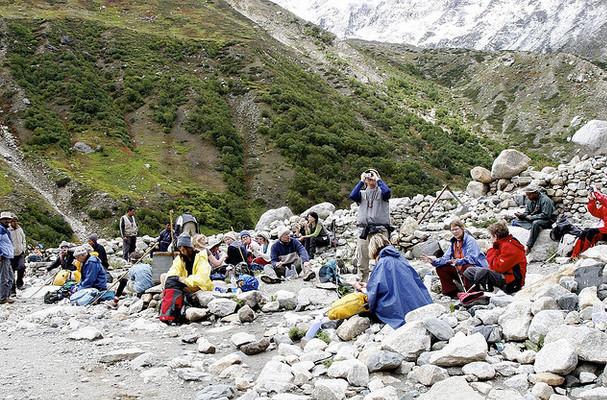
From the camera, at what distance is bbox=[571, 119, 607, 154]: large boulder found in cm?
1766

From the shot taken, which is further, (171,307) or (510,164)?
(510,164)

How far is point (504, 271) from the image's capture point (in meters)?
8.12

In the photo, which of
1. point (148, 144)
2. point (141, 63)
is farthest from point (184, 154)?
point (141, 63)

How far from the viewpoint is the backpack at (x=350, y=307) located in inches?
286

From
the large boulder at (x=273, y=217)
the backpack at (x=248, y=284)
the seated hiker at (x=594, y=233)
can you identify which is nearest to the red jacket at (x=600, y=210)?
the seated hiker at (x=594, y=233)

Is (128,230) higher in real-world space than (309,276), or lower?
lower

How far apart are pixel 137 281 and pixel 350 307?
19.9ft

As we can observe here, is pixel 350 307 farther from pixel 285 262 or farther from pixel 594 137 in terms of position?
pixel 594 137

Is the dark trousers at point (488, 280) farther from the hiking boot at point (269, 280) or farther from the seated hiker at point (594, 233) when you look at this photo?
the hiking boot at point (269, 280)

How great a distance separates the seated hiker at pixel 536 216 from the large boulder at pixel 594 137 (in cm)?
583

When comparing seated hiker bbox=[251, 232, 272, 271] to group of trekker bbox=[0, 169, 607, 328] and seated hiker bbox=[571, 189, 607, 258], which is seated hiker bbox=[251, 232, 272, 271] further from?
seated hiker bbox=[571, 189, 607, 258]

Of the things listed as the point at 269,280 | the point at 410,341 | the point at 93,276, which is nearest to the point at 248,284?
the point at 269,280

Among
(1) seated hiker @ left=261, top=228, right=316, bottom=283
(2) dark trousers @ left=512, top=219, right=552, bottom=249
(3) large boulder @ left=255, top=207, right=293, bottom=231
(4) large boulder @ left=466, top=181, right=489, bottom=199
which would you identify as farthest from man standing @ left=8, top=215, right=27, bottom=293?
(4) large boulder @ left=466, top=181, right=489, bottom=199

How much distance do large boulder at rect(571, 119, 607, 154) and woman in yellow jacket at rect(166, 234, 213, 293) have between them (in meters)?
13.9
